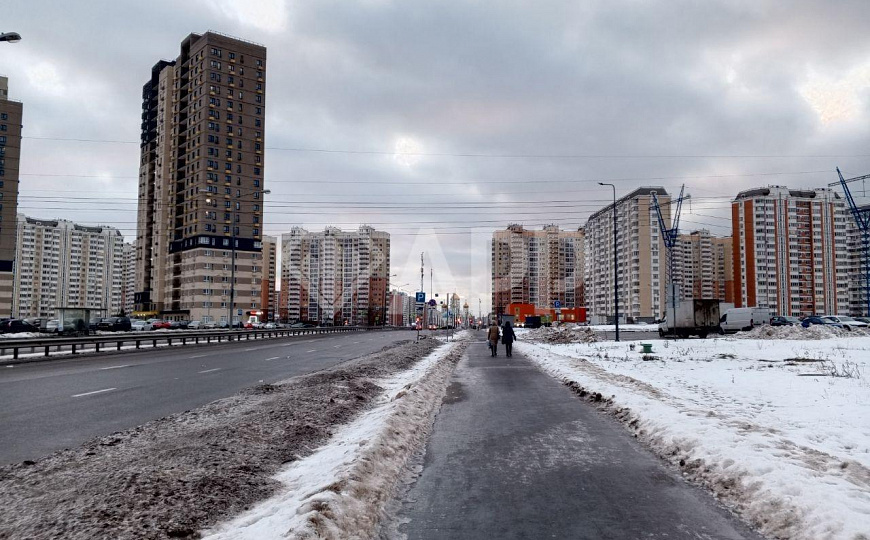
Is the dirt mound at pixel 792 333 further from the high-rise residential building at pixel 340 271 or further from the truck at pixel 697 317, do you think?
the high-rise residential building at pixel 340 271

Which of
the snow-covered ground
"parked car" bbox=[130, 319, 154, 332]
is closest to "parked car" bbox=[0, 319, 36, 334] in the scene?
"parked car" bbox=[130, 319, 154, 332]

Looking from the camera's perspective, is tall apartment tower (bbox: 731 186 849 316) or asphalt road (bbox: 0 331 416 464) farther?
tall apartment tower (bbox: 731 186 849 316)

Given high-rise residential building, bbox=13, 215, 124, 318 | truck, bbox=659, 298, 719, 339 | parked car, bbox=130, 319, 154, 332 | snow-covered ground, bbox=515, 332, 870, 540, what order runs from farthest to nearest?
1. high-rise residential building, bbox=13, 215, 124, 318
2. parked car, bbox=130, 319, 154, 332
3. truck, bbox=659, 298, 719, 339
4. snow-covered ground, bbox=515, 332, 870, 540

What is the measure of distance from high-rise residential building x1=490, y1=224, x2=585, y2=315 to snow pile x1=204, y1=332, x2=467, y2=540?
15245 centimetres

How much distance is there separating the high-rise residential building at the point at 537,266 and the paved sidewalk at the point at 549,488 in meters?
152

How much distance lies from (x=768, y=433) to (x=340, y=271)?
15450 centimetres

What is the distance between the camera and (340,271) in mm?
157750

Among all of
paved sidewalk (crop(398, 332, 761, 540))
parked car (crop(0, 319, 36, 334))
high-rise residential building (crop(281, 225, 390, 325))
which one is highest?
high-rise residential building (crop(281, 225, 390, 325))

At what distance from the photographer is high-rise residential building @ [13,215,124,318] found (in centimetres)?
15188

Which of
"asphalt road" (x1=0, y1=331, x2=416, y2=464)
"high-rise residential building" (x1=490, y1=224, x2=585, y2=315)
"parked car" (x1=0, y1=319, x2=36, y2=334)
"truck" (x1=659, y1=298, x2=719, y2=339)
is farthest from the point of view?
"high-rise residential building" (x1=490, y1=224, x2=585, y2=315)

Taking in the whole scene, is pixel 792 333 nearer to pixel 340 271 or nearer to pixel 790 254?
pixel 790 254

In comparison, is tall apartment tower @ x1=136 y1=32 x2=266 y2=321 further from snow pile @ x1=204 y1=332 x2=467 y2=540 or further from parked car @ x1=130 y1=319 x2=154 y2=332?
snow pile @ x1=204 y1=332 x2=467 y2=540

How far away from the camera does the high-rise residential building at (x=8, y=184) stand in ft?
297

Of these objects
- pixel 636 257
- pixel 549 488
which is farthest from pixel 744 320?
pixel 636 257
